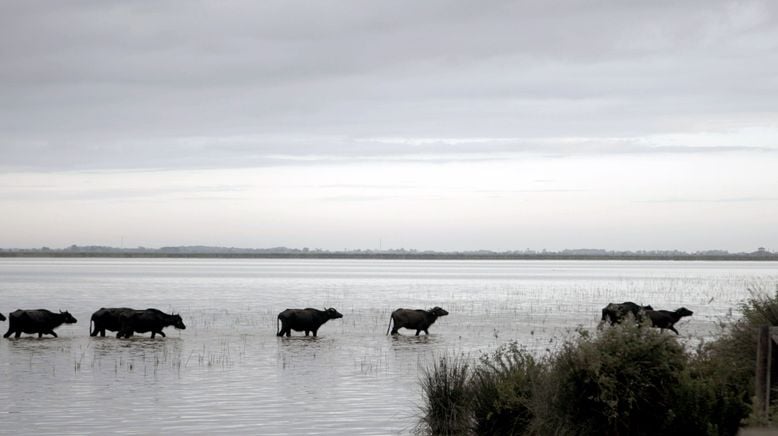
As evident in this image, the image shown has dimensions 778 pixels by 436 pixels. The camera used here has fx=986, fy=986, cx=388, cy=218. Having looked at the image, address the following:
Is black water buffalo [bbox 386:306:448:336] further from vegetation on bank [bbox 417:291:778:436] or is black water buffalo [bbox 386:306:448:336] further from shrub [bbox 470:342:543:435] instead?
vegetation on bank [bbox 417:291:778:436]

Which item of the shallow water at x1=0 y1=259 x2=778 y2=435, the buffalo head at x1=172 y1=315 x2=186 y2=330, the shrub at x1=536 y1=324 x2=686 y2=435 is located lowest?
the shallow water at x1=0 y1=259 x2=778 y2=435

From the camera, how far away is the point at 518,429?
12664mm

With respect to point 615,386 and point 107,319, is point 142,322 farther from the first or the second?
point 615,386

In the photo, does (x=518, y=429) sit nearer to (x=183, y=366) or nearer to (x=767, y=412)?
(x=767, y=412)

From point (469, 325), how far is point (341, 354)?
1038 cm

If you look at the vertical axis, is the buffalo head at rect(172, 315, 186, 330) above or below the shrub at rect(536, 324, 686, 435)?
below

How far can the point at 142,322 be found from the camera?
1168 inches

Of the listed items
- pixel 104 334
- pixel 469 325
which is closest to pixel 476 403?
pixel 104 334

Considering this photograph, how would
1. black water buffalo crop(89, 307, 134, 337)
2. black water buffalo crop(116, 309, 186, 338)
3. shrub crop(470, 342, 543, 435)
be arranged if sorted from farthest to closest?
1. black water buffalo crop(89, 307, 134, 337)
2. black water buffalo crop(116, 309, 186, 338)
3. shrub crop(470, 342, 543, 435)

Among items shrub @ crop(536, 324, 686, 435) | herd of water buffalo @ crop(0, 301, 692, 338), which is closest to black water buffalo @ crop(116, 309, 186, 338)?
herd of water buffalo @ crop(0, 301, 692, 338)

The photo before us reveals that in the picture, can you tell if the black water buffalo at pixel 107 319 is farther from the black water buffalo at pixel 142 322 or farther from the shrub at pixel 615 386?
the shrub at pixel 615 386

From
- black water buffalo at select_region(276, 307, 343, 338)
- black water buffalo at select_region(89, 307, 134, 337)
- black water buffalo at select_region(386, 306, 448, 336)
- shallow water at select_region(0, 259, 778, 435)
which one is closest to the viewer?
shallow water at select_region(0, 259, 778, 435)

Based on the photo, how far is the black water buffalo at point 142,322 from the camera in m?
29.3

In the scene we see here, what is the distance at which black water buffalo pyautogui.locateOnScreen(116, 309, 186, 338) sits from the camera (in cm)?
2930
